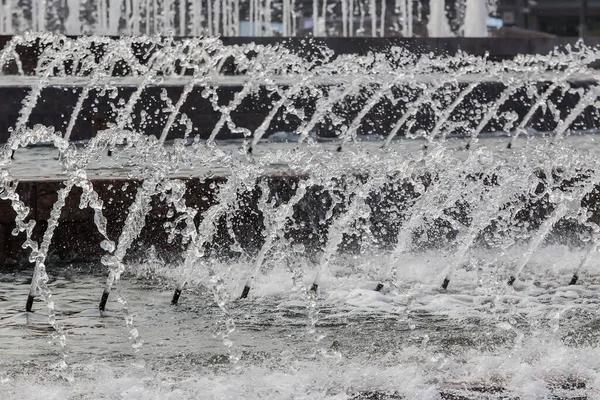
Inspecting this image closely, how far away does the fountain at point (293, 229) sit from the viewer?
4.10m

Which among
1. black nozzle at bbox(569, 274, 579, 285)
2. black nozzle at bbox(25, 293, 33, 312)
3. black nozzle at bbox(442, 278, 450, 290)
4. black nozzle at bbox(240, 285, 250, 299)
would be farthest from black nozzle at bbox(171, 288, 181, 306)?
black nozzle at bbox(569, 274, 579, 285)

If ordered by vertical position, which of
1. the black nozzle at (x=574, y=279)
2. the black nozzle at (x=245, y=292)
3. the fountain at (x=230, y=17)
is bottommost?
the black nozzle at (x=574, y=279)

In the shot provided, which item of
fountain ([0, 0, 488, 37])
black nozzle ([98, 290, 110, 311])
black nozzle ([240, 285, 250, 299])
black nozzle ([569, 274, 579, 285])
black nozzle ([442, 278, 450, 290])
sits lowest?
black nozzle ([569, 274, 579, 285])

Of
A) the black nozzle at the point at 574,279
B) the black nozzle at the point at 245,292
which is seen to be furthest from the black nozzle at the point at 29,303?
the black nozzle at the point at 574,279

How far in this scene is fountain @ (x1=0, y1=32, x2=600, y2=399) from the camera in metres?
4.10

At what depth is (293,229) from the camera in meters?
6.62

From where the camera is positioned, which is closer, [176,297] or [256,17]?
[176,297]

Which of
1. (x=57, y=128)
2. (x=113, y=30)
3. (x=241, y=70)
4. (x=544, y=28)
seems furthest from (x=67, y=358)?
(x=544, y=28)

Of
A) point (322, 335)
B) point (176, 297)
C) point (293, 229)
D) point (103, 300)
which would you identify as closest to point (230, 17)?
point (293, 229)

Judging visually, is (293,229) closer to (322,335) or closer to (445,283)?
(445,283)

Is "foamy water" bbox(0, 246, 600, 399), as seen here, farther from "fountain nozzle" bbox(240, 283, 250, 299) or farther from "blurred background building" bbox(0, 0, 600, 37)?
"blurred background building" bbox(0, 0, 600, 37)

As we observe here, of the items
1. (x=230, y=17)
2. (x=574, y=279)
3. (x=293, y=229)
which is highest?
(x=230, y=17)

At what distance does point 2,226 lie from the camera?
6.19m

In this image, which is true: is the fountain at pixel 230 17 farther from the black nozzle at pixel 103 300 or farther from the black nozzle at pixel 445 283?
the black nozzle at pixel 103 300
